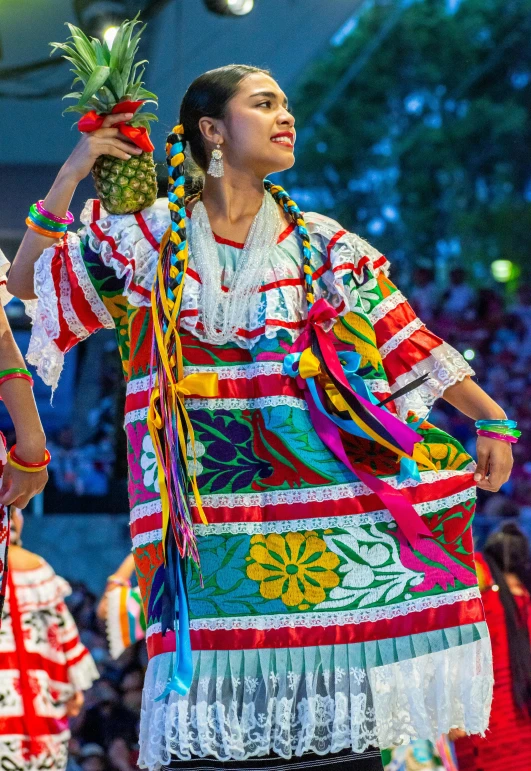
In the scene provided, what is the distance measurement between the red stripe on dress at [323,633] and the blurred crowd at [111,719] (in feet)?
11.1

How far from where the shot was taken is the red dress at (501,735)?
446 cm

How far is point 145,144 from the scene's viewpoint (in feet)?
9.43

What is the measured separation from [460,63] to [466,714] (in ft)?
48.8

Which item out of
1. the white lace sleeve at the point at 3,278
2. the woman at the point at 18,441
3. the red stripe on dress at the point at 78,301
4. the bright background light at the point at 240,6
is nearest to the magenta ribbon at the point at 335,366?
the red stripe on dress at the point at 78,301

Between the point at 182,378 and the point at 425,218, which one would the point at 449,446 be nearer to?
the point at 182,378

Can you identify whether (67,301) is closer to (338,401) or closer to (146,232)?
(146,232)

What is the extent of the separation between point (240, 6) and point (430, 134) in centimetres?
1031

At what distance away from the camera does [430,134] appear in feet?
52.5

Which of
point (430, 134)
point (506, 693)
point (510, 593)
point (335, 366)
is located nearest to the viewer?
point (335, 366)

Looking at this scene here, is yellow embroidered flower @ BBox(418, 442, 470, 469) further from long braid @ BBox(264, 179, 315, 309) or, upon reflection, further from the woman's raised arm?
the woman's raised arm

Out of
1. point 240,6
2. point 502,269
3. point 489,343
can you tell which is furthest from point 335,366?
point 502,269

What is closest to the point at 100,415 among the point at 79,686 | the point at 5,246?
the point at 5,246

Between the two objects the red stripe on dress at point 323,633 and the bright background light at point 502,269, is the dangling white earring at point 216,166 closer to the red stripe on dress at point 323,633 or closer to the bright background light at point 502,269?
the red stripe on dress at point 323,633

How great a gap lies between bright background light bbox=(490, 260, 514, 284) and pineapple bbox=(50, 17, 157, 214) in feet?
42.7
